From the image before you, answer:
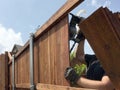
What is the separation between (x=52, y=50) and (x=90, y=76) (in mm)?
849

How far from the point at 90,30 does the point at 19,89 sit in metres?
3.15

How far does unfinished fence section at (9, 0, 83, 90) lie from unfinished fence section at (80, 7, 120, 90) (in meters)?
0.97

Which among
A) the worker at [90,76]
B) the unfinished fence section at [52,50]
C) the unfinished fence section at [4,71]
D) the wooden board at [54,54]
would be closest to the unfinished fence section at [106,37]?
the worker at [90,76]

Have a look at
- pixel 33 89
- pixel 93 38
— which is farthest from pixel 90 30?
pixel 33 89

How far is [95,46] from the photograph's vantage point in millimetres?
1920

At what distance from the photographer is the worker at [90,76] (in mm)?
2195

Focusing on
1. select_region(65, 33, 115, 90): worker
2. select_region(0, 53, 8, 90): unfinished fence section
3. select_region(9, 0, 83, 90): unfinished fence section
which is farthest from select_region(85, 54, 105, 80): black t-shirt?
select_region(0, 53, 8, 90): unfinished fence section

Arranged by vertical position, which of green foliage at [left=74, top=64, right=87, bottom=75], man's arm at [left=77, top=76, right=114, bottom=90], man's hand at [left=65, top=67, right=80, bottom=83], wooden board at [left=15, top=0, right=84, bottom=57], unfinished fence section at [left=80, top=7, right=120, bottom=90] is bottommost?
man's arm at [left=77, top=76, right=114, bottom=90]

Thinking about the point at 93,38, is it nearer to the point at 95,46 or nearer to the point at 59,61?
the point at 95,46

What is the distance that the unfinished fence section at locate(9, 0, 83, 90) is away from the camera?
3.09m

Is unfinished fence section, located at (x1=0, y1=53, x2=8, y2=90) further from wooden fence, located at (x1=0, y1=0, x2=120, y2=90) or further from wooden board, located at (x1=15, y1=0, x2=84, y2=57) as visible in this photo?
wooden board, located at (x1=15, y1=0, x2=84, y2=57)

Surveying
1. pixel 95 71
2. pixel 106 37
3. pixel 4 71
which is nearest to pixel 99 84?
pixel 95 71

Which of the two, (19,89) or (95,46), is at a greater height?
(95,46)

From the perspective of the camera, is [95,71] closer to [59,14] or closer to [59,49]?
[59,49]
